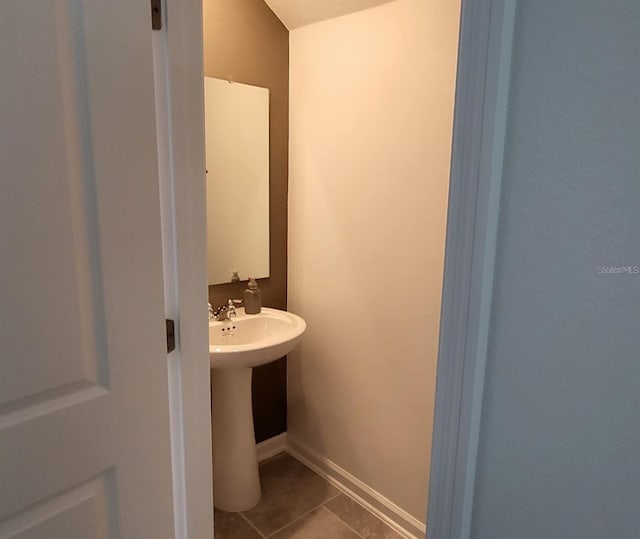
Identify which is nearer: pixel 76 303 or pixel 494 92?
pixel 494 92

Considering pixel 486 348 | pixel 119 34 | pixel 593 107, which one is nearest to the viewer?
pixel 593 107

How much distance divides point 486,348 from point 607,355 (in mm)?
135

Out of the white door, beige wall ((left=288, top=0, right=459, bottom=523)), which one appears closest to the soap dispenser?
beige wall ((left=288, top=0, right=459, bottom=523))

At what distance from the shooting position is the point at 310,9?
1.86m

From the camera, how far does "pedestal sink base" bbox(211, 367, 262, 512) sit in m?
1.91

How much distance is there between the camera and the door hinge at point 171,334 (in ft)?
3.36

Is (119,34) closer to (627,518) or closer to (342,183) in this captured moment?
(627,518)

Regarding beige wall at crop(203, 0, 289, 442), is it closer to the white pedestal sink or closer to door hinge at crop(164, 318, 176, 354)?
the white pedestal sink

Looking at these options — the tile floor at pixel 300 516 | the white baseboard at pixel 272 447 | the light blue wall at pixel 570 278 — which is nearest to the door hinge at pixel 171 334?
the light blue wall at pixel 570 278

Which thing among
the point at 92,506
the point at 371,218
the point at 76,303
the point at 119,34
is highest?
the point at 119,34

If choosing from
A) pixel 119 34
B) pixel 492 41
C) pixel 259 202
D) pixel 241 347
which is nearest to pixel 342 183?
pixel 259 202

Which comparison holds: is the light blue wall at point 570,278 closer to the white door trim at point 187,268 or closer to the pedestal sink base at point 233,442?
the white door trim at point 187,268

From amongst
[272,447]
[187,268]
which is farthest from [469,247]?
[272,447]

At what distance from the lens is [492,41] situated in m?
0.51
